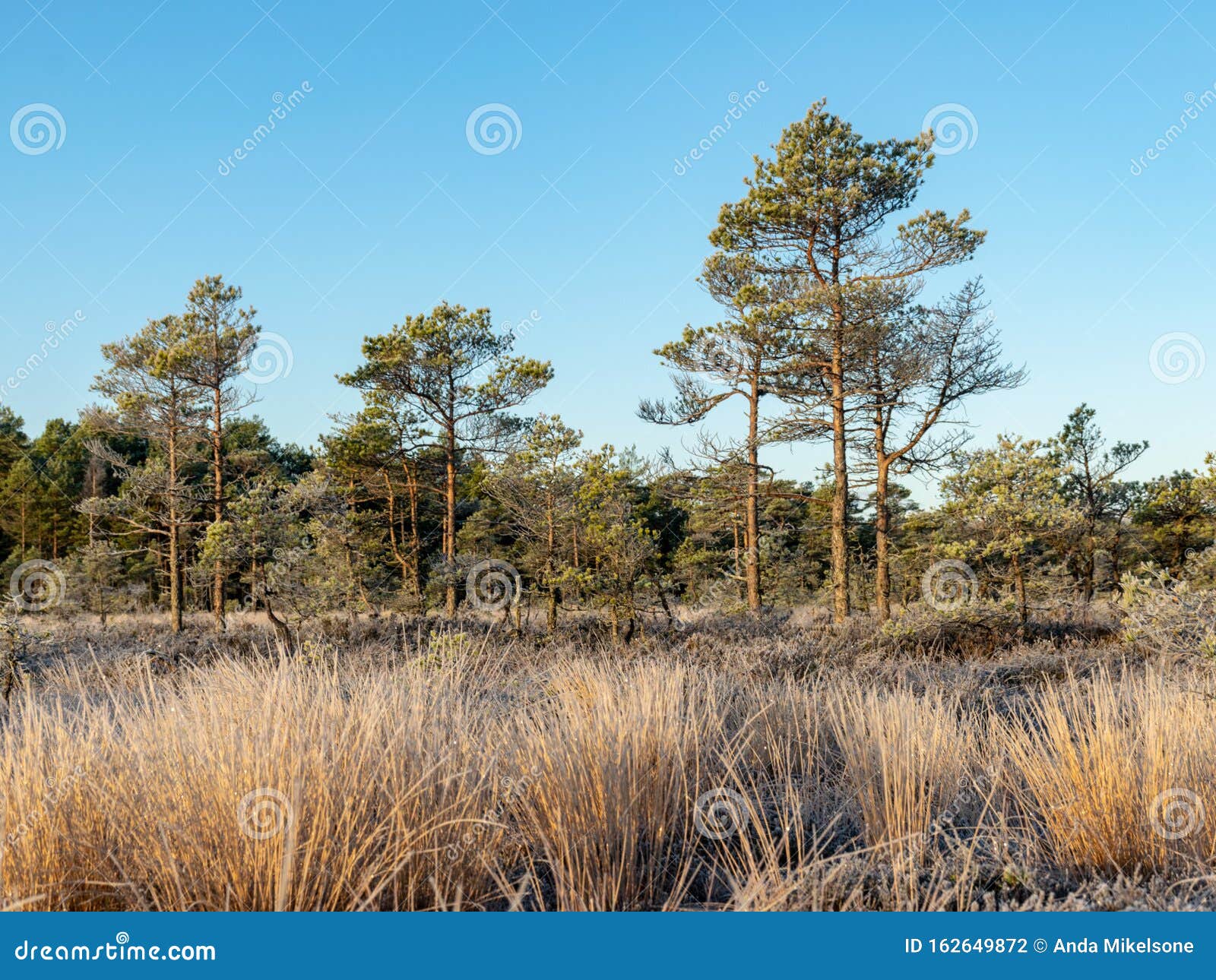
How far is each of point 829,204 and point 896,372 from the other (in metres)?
3.61

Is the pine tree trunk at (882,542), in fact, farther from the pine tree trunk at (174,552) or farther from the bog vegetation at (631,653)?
the pine tree trunk at (174,552)

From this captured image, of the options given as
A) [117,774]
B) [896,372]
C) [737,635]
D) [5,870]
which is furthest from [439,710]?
[896,372]

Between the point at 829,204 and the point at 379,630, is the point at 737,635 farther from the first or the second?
the point at 829,204

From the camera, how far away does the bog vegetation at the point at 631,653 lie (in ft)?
9.82

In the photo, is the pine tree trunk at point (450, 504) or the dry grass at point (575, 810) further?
the pine tree trunk at point (450, 504)

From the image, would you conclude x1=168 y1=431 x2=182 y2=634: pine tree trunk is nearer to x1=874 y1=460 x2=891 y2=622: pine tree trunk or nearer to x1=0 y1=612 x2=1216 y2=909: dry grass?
x1=874 y1=460 x2=891 y2=622: pine tree trunk

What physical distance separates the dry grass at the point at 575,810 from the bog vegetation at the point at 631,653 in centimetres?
2

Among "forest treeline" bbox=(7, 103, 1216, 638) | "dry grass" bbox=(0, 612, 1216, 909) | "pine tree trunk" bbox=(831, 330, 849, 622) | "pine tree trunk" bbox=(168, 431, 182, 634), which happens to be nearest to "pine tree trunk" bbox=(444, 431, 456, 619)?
"forest treeline" bbox=(7, 103, 1216, 638)

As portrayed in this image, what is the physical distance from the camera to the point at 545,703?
18.9 ft

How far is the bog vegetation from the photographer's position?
2992mm

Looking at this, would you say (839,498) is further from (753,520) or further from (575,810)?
(575,810)

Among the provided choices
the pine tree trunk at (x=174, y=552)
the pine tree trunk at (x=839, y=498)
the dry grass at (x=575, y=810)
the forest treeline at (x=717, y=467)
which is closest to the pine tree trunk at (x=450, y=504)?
the forest treeline at (x=717, y=467)

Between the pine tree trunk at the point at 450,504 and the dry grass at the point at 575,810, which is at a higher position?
the pine tree trunk at the point at 450,504

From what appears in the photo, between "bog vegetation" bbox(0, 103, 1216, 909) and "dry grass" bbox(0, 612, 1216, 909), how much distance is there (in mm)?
24
